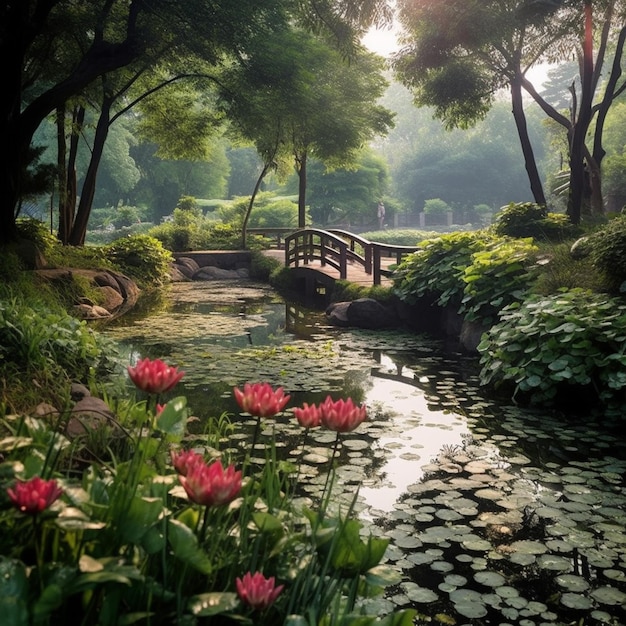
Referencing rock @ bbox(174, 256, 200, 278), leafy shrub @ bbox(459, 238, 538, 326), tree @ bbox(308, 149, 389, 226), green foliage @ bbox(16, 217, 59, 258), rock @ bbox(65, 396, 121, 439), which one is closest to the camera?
rock @ bbox(65, 396, 121, 439)

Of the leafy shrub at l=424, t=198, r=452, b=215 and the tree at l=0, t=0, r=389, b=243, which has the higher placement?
the leafy shrub at l=424, t=198, r=452, b=215

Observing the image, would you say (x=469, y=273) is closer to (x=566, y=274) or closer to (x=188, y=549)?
(x=566, y=274)

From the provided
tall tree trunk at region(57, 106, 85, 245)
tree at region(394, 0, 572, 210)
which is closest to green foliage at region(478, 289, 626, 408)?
tree at region(394, 0, 572, 210)

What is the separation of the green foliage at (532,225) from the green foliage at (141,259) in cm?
897

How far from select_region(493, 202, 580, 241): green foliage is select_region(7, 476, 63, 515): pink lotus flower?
12.0 m

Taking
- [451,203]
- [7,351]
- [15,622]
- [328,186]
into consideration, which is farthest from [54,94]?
[451,203]

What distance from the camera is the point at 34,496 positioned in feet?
5.08

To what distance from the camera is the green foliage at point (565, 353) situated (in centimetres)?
610

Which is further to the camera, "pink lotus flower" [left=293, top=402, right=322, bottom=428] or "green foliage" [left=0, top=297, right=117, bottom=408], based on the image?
"green foliage" [left=0, top=297, right=117, bottom=408]

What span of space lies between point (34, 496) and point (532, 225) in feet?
40.8

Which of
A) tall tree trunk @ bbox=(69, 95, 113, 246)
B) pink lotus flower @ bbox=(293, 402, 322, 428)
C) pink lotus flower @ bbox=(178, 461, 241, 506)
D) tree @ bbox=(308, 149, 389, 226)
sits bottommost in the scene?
pink lotus flower @ bbox=(178, 461, 241, 506)

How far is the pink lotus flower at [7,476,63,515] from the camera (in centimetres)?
155

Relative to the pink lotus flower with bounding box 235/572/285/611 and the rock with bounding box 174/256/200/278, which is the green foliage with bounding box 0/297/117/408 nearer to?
the pink lotus flower with bounding box 235/572/285/611

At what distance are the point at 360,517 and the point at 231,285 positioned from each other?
53.2ft
